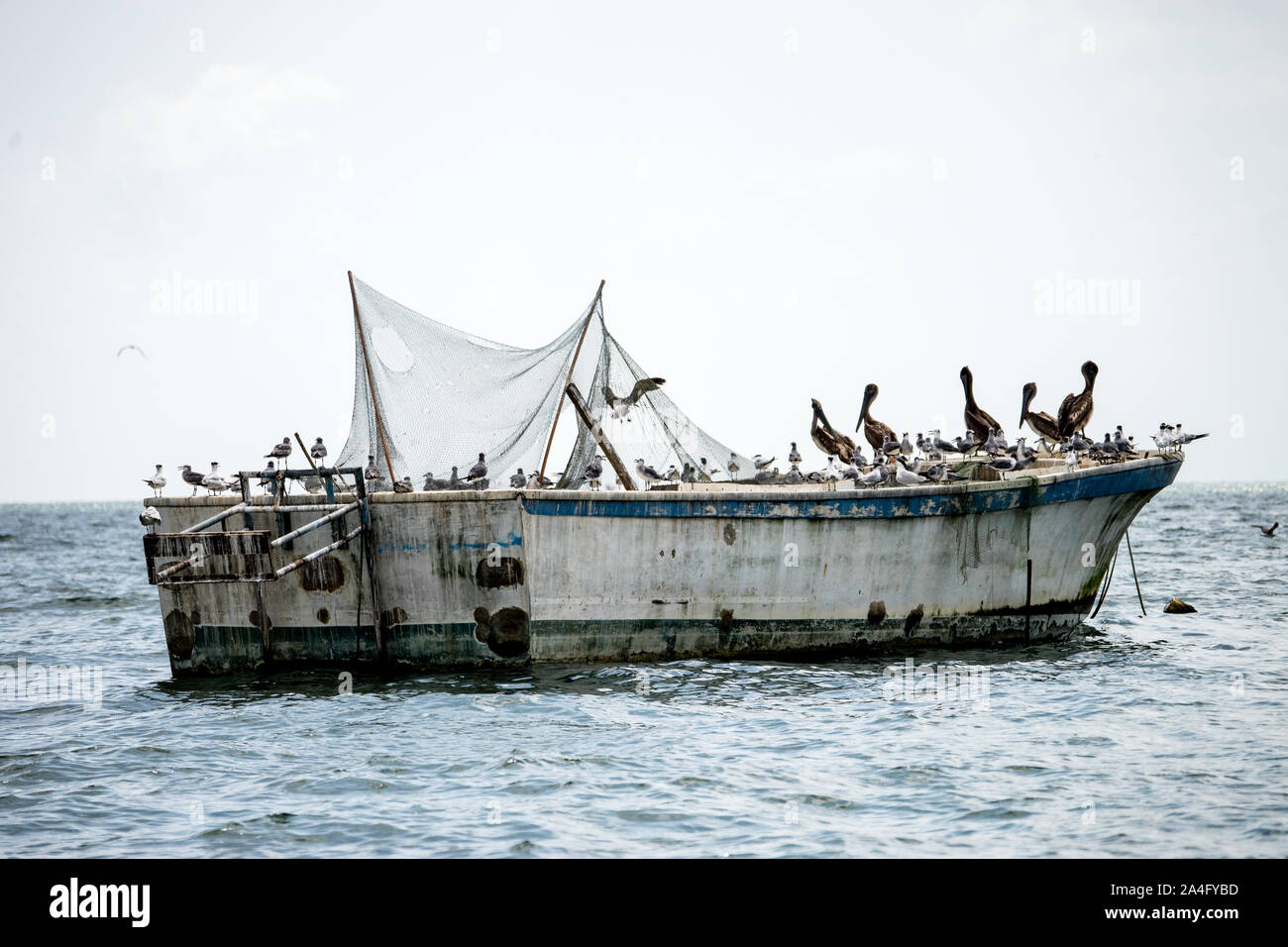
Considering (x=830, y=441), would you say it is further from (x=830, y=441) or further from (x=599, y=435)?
(x=599, y=435)

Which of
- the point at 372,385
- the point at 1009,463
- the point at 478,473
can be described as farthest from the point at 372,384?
the point at 1009,463

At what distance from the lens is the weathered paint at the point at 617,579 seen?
579 inches

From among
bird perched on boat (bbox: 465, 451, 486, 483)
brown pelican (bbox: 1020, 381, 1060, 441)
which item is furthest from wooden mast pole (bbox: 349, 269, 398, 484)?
brown pelican (bbox: 1020, 381, 1060, 441)

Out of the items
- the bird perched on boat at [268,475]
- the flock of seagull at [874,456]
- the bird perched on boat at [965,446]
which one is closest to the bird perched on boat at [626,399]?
the flock of seagull at [874,456]

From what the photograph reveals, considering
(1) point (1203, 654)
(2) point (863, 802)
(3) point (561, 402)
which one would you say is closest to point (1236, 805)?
(2) point (863, 802)

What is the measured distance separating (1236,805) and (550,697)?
7.53 meters

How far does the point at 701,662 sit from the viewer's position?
613 inches

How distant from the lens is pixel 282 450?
18922 mm

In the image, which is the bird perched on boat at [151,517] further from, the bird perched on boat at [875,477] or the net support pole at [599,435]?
the bird perched on boat at [875,477]

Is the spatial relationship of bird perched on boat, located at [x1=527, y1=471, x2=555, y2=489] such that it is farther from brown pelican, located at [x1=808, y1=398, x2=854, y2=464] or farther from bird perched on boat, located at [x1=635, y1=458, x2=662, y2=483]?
brown pelican, located at [x1=808, y1=398, x2=854, y2=464]

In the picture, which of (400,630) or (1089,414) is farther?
(1089,414)

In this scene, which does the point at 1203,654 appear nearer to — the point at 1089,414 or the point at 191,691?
the point at 1089,414

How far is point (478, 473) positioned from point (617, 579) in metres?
2.52
